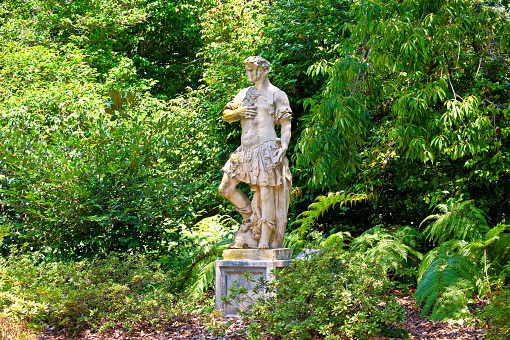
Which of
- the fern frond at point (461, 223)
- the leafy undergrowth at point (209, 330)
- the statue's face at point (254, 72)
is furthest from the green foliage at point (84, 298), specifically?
the fern frond at point (461, 223)

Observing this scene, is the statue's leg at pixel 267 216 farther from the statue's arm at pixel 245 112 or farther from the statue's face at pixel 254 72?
the statue's face at pixel 254 72

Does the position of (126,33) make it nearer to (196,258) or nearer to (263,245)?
(196,258)

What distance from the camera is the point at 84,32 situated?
1551 centimetres

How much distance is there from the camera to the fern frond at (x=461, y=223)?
6.53 metres

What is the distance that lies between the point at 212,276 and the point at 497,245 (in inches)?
144

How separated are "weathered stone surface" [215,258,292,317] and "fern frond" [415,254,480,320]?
1.51m

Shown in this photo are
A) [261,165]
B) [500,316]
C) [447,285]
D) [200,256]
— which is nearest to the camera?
[500,316]

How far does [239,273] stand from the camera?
5.87 meters

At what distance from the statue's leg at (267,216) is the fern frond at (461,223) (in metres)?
2.30

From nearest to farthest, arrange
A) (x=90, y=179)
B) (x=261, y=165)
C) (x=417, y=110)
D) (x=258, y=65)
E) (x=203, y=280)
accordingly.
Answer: (x=417, y=110) → (x=261, y=165) → (x=258, y=65) → (x=203, y=280) → (x=90, y=179)

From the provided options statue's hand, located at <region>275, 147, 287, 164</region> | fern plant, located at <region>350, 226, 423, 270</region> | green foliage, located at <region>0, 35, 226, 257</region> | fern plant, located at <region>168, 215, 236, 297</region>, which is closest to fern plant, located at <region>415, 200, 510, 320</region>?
fern plant, located at <region>350, 226, 423, 270</region>

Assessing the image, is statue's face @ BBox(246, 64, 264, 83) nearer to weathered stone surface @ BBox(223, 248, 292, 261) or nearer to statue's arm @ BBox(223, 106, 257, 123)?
statue's arm @ BBox(223, 106, 257, 123)

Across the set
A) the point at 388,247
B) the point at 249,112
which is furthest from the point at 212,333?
the point at 388,247

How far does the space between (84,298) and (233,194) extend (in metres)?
2.01
